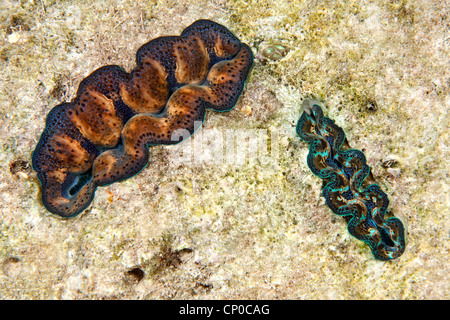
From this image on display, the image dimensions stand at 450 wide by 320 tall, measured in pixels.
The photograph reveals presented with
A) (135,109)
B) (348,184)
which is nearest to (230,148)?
(135,109)

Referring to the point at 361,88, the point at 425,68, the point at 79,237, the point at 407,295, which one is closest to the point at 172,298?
the point at 79,237

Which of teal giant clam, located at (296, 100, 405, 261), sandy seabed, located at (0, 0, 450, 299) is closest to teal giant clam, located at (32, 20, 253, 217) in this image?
sandy seabed, located at (0, 0, 450, 299)

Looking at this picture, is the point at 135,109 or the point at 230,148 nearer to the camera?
the point at 230,148

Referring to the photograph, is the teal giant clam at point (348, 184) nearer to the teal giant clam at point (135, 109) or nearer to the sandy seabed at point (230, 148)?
the sandy seabed at point (230, 148)

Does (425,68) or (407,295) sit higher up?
(425,68)

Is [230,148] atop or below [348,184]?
atop

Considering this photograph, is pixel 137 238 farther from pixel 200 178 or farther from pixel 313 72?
pixel 313 72

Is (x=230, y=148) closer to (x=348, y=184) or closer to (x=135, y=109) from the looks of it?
(x=135, y=109)

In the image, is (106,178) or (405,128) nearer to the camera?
(106,178)
